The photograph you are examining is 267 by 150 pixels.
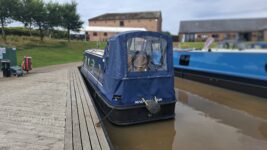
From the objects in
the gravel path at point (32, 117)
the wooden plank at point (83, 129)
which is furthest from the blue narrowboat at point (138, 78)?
the gravel path at point (32, 117)

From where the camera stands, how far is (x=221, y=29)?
55094mm

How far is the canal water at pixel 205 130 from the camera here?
16.4 feet

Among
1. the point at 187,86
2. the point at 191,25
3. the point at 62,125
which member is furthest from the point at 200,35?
the point at 62,125

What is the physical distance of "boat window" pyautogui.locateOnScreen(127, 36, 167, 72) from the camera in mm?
5988

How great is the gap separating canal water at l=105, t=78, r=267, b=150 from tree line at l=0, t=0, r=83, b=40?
2304 centimetres

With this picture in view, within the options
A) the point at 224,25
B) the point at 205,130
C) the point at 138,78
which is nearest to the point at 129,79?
the point at 138,78

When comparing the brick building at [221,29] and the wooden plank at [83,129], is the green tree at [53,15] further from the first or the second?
the brick building at [221,29]

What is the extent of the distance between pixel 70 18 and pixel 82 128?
30.6 meters

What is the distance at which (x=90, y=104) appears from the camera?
6.26m

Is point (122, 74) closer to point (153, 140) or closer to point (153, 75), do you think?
point (153, 75)

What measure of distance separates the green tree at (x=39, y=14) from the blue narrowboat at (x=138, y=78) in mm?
24825

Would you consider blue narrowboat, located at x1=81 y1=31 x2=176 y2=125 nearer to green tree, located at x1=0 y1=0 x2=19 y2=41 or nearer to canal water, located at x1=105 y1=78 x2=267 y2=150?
canal water, located at x1=105 y1=78 x2=267 y2=150

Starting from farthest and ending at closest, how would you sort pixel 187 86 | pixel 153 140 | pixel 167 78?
pixel 187 86, pixel 167 78, pixel 153 140

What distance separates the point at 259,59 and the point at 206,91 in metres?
2.52
